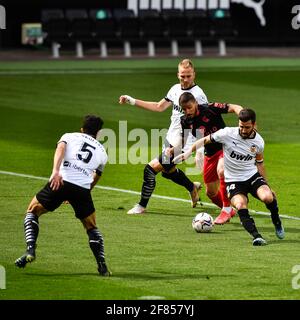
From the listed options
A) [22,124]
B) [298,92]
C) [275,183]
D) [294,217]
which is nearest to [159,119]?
[22,124]

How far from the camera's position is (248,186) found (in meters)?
16.9

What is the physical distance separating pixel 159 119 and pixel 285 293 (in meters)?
16.6

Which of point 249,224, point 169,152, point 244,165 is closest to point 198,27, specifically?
point 169,152

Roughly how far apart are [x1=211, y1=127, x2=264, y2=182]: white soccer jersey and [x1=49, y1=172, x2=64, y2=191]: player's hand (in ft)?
10.1

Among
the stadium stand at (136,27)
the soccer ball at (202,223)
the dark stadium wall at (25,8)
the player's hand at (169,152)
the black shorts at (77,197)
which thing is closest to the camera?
the black shorts at (77,197)

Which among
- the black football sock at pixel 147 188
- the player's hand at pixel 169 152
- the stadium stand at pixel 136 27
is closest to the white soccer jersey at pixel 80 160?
the player's hand at pixel 169 152

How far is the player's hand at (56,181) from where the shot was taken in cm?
1461

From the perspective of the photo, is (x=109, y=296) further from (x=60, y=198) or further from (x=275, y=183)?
(x=275, y=183)

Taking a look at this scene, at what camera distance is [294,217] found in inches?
736

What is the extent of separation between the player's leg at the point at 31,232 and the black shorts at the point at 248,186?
10.3 ft

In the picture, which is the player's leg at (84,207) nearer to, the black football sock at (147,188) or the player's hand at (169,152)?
the player's hand at (169,152)

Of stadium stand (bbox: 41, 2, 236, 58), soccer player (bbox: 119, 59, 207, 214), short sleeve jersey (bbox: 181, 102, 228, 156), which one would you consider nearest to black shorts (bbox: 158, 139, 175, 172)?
soccer player (bbox: 119, 59, 207, 214)

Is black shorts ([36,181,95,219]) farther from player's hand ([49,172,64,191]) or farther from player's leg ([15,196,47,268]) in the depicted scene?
player's leg ([15,196,47,268])

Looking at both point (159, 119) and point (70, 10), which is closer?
point (159, 119)
